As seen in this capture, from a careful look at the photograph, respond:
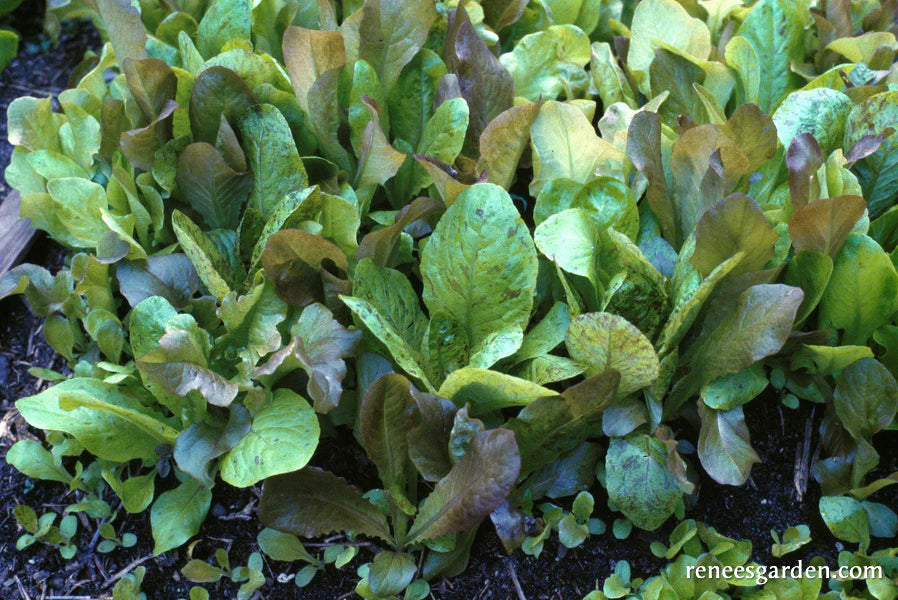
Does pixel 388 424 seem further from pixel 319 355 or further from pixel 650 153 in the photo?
pixel 650 153

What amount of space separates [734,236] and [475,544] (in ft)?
2.01

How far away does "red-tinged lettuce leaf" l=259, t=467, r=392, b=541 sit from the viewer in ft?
3.80

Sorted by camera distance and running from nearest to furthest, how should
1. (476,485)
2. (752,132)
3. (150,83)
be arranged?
(476,485)
(752,132)
(150,83)

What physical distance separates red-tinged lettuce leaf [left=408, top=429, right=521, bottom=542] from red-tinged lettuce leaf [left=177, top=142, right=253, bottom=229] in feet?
2.14

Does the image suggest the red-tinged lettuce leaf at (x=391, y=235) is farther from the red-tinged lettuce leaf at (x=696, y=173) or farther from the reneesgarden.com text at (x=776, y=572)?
the reneesgarden.com text at (x=776, y=572)

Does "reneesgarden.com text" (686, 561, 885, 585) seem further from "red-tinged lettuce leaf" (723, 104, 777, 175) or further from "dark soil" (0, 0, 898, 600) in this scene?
"red-tinged lettuce leaf" (723, 104, 777, 175)

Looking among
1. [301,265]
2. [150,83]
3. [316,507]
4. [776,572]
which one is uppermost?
[150,83]

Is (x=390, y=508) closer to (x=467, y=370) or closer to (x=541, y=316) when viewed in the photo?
(x=467, y=370)

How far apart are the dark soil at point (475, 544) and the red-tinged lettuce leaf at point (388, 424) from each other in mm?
136

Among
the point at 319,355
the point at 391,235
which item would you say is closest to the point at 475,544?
the point at 319,355

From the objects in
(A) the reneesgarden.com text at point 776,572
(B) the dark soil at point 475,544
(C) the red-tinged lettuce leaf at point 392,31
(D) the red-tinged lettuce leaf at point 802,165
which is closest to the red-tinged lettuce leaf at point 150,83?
(C) the red-tinged lettuce leaf at point 392,31

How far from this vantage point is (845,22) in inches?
64.6

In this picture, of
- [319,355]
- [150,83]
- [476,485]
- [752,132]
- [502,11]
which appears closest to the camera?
[476,485]

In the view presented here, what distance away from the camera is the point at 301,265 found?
1.26 meters
